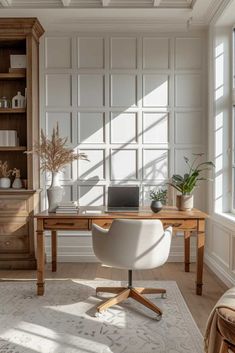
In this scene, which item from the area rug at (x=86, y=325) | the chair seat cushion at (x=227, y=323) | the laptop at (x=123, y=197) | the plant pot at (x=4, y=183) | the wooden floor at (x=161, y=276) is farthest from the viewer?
the plant pot at (x=4, y=183)

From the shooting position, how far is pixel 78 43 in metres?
4.83

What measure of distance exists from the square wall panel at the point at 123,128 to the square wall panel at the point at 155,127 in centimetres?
13

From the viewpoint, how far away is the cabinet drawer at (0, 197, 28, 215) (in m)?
4.42

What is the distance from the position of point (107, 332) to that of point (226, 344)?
3.87ft

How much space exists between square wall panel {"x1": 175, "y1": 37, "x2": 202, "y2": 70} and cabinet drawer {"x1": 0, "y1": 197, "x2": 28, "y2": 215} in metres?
2.58

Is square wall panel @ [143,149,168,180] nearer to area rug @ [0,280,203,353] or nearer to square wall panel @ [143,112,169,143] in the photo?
square wall panel @ [143,112,169,143]

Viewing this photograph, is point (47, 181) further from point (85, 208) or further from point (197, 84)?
point (197, 84)

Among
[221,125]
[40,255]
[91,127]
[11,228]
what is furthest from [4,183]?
[221,125]

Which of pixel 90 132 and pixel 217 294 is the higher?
pixel 90 132

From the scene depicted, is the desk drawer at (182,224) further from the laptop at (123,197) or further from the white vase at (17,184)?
the white vase at (17,184)

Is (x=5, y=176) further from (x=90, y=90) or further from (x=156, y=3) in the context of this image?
(x=156, y=3)

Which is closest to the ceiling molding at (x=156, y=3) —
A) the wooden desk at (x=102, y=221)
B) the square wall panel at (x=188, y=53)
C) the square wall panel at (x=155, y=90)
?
the square wall panel at (x=188, y=53)

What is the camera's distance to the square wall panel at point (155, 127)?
4.86 meters

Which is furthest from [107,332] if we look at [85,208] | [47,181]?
[47,181]
